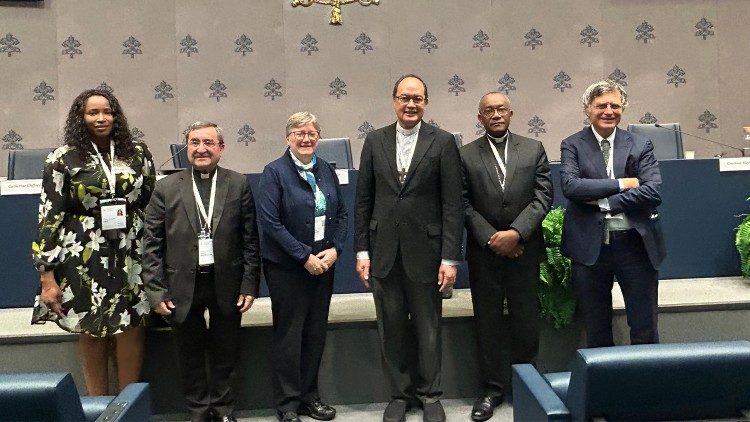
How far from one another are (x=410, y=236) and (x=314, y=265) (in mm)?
436

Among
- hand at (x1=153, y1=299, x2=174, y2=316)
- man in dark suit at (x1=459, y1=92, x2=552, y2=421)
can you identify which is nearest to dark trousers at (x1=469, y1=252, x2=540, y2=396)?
man in dark suit at (x1=459, y1=92, x2=552, y2=421)

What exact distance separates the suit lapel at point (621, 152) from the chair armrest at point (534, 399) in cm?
125

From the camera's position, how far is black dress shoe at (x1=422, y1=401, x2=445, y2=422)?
296 centimetres

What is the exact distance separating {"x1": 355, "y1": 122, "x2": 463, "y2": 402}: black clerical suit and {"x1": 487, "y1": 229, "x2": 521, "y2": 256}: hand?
16cm

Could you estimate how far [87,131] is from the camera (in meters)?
2.91

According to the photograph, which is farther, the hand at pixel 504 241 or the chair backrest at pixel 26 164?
the chair backrest at pixel 26 164

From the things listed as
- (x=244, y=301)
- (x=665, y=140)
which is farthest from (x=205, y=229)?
(x=665, y=140)

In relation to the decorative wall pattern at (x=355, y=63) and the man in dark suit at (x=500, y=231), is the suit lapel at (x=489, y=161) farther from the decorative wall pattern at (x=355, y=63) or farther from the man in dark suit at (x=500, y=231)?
the decorative wall pattern at (x=355, y=63)

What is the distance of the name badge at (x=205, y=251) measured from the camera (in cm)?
286

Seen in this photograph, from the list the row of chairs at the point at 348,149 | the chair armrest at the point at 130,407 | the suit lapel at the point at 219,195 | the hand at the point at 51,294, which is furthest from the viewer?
the row of chairs at the point at 348,149

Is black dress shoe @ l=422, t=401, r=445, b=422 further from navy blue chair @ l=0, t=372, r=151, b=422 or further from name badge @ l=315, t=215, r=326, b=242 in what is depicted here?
navy blue chair @ l=0, t=372, r=151, b=422

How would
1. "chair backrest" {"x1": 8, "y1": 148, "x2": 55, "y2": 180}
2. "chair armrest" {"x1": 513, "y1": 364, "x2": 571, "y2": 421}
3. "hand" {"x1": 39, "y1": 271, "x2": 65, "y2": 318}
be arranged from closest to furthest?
"chair armrest" {"x1": 513, "y1": 364, "x2": 571, "y2": 421} → "hand" {"x1": 39, "y1": 271, "x2": 65, "y2": 318} → "chair backrest" {"x1": 8, "y1": 148, "x2": 55, "y2": 180}

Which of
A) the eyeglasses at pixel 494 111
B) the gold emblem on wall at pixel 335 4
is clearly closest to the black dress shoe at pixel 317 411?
the eyeglasses at pixel 494 111

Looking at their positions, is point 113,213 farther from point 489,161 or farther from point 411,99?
point 489,161
